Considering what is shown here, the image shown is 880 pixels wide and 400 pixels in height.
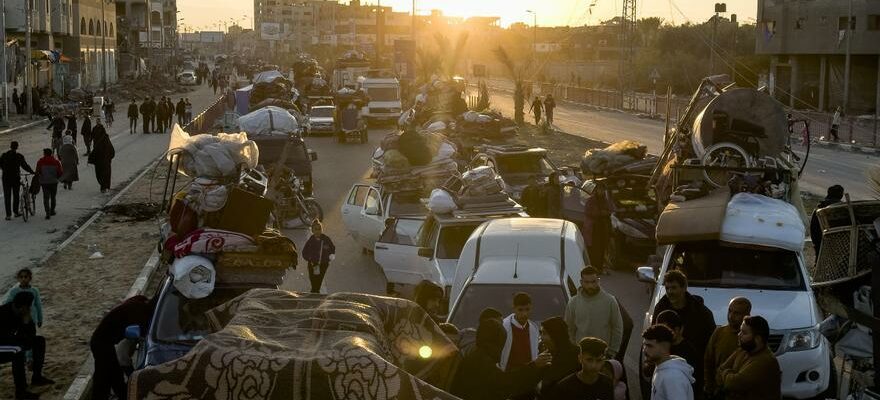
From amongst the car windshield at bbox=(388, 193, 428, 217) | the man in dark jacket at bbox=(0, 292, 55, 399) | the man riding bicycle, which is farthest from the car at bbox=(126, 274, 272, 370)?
the man riding bicycle

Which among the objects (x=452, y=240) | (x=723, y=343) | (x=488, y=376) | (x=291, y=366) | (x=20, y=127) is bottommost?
(x=20, y=127)

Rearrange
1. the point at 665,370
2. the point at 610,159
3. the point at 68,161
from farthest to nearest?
the point at 68,161, the point at 610,159, the point at 665,370

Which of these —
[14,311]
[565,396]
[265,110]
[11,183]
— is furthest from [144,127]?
[565,396]

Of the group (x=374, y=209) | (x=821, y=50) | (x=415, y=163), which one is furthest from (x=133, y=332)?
(x=821, y=50)

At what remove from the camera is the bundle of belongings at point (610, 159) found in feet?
70.0

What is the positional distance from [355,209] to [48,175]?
26.6ft

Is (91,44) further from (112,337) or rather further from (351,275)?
(112,337)

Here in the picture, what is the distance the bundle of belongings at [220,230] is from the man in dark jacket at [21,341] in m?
1.45

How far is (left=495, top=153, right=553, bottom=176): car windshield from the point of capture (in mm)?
24266

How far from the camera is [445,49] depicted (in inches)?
3007

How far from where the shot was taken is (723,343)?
920 cm

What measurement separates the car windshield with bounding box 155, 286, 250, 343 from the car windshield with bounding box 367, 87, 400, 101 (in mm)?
45569

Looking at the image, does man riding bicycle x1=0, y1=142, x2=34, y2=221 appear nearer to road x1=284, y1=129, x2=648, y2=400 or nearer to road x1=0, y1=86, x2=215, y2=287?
road x1=0, y1=86, x2=215, y2=287

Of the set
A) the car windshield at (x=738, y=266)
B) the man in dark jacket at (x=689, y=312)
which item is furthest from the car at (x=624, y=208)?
the man in dark jacket at (x=689, y=312)
